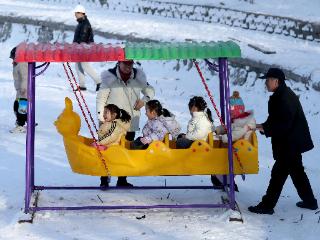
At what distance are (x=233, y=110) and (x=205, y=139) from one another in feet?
1.42

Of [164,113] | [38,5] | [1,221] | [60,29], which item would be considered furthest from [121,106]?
[38,5]

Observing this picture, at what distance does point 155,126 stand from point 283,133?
4.51 feet

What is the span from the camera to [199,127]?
23.9 ft

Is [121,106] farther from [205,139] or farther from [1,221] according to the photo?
[1,221]

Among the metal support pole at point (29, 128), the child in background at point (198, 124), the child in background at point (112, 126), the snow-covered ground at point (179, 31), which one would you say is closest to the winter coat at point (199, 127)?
the child in background at point (198, 124)

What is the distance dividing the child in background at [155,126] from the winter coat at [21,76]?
394cm

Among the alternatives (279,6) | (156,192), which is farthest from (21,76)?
(279,6)

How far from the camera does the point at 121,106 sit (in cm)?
805

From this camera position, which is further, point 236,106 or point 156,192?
point 156,192

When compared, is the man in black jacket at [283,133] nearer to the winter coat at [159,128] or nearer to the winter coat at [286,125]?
the winter coat at [286,125]

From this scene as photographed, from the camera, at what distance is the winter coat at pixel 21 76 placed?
1075 cm

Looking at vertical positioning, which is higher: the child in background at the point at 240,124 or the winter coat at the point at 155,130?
the child in background at the point at 240,124

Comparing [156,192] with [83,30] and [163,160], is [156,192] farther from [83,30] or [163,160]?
[83,30]

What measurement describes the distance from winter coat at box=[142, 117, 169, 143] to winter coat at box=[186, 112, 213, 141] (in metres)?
0.27
